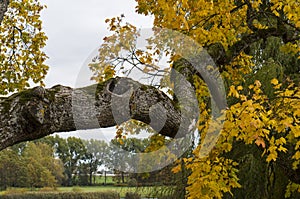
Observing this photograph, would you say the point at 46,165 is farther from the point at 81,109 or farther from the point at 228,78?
the point at 81,109

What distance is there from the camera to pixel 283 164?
15.0 ft

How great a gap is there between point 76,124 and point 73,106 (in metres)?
0.12

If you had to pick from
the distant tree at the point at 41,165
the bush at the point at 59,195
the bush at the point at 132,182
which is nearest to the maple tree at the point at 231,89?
the bush at the point at 132,182

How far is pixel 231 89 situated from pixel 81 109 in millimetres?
1546

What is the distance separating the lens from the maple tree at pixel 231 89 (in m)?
3.66

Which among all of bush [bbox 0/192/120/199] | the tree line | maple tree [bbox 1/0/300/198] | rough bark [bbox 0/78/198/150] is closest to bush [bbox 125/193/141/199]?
maple tree [bbox 1/0/300/198]

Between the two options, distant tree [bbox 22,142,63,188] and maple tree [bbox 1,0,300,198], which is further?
distant tree [bbox 22,142,63,188]

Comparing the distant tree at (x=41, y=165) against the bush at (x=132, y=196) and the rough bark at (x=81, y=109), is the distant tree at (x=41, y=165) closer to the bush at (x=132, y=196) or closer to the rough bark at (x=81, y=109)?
the bush at (x=132, y=196)

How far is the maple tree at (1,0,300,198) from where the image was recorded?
3658 mm

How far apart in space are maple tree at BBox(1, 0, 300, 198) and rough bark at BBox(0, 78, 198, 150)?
0.77 meters

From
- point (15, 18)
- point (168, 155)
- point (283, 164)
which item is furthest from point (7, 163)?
point (283, 164)

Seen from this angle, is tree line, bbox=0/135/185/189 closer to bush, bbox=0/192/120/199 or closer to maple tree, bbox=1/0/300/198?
bush, bbox=0/192/120/199

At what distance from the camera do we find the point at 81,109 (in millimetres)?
2592

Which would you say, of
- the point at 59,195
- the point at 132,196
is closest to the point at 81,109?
the point at 132,196
